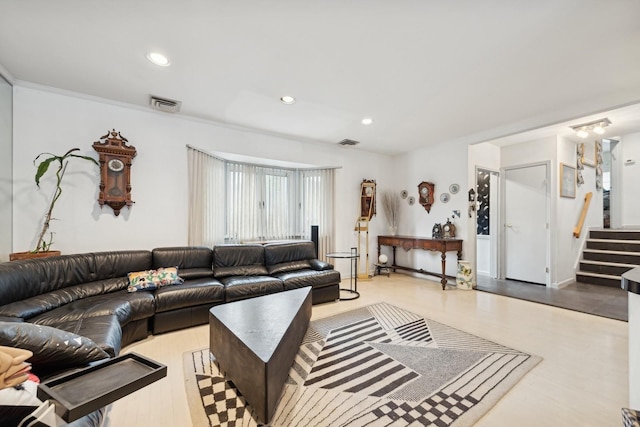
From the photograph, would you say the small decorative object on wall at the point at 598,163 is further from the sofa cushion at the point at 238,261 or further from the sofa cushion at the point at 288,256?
the sofa cushion at the point at 238,261

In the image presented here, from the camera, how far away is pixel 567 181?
466 centimetres

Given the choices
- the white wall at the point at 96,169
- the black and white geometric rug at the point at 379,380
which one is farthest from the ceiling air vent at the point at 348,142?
the black and white geometric rug at the point at 379,380

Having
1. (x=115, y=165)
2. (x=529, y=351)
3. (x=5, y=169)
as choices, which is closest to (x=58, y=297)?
(x=5, y=169)

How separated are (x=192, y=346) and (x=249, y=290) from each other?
2.65ft

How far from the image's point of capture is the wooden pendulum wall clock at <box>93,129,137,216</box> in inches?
123

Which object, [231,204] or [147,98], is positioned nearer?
[147,98]

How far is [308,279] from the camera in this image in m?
3.50

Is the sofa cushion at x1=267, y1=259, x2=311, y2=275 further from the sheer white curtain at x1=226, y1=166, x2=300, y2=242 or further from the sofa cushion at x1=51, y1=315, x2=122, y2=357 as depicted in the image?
the sofa cushion at x1=51, y1=315, x2=122, y2=357

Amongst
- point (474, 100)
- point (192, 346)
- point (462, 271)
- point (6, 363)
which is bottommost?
point (192, 346)

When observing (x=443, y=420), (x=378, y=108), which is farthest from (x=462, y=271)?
(x=443, y=420)

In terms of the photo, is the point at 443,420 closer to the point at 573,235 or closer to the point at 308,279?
the point at 308,279

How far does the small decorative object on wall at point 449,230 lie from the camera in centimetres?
464

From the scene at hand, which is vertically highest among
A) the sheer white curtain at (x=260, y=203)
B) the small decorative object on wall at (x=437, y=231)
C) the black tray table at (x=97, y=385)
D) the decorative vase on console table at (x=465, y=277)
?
the sheer white curtain at (x=260, y=203)

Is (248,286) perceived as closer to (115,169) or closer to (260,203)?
(260,203)
